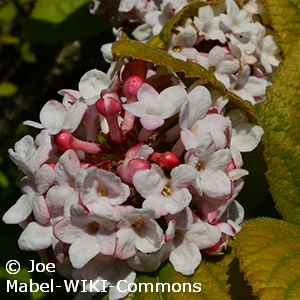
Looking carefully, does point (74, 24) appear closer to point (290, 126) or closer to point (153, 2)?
point (153, 2)

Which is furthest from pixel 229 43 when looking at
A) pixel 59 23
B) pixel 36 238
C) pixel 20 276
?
pixel 20 276

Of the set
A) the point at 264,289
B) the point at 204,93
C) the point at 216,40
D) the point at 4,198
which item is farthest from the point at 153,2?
the point at 4,198

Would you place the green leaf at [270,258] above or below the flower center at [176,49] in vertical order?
below

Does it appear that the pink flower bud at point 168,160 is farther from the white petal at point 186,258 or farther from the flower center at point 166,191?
the white petal at point 186,258

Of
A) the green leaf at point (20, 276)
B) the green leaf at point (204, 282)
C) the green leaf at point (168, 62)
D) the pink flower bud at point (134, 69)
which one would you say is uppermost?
the green leaf at point (168, 62)

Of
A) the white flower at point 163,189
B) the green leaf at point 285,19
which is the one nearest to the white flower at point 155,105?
the white flower at point 163,189

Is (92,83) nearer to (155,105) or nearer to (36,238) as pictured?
(155,105)
